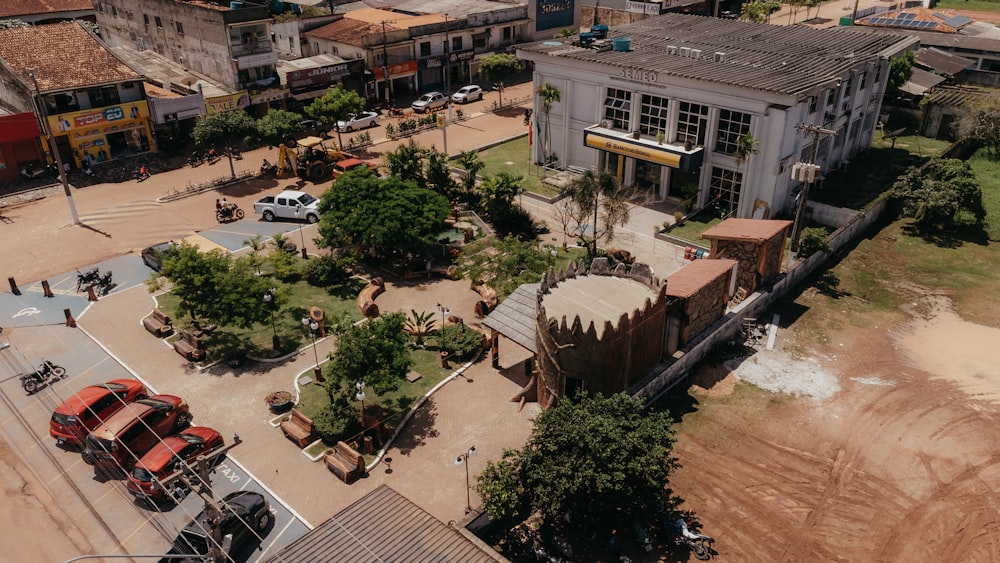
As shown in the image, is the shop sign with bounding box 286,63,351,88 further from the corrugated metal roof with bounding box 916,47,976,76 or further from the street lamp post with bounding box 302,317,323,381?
the corrugated metal roof with bounding box 916,47,976,76

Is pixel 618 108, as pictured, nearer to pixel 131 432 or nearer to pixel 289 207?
pixel 289 207

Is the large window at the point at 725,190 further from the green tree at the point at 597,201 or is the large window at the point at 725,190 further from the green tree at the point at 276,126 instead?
the green tree at the point at 276,126

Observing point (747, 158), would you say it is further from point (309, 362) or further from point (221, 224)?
point (221, 224)

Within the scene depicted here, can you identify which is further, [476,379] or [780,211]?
[780,211]

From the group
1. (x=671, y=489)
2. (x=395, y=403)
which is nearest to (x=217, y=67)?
(x=395, y=403)

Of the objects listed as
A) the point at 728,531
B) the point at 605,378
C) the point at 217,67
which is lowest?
the point at 728,531
